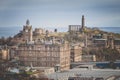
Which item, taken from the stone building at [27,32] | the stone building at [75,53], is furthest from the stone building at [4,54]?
the stone building at [75,53]

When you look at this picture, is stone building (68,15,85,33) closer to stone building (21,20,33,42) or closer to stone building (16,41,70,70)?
stone building (16,41,70,70)

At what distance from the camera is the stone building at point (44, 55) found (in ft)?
71.3

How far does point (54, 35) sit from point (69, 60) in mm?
758

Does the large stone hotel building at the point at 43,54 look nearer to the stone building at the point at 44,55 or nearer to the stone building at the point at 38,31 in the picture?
the stone building at the point at 44,55

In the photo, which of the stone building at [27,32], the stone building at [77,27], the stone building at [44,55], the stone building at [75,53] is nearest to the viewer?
the stone building at [77,27]

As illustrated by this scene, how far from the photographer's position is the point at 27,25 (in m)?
21.9

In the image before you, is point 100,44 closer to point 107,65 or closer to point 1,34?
point 107,65

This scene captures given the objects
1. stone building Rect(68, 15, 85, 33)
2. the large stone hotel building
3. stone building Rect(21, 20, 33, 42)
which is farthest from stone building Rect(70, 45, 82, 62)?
stone building Rect(21, 20, 33, 42)

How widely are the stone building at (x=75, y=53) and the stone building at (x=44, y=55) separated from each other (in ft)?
0.70

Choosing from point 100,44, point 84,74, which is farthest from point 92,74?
point 100,44

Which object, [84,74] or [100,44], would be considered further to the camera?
[100,44]

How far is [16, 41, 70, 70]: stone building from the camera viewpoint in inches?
856

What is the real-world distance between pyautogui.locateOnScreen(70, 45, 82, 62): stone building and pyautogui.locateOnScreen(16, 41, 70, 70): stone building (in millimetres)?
214

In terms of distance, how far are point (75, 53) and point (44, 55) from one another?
72 cm
